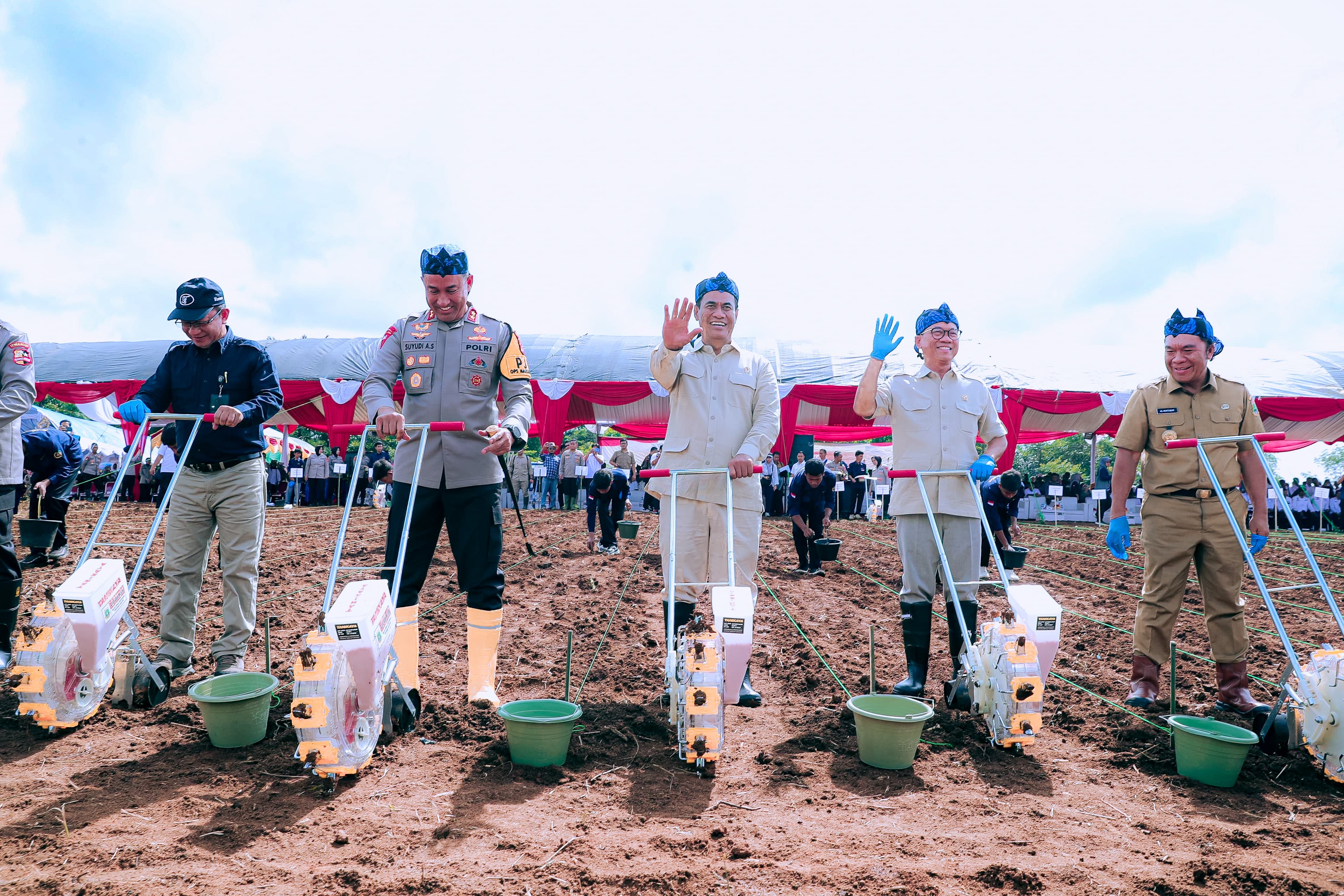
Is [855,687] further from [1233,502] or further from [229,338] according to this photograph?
[229,338]

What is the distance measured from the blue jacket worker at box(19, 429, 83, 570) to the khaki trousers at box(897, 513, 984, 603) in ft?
26.9

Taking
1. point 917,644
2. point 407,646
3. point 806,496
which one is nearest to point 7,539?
point 407,646

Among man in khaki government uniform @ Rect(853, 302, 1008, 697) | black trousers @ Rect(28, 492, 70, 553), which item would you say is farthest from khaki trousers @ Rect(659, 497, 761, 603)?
black trousers @ Rect(28, 492, 70, 553)

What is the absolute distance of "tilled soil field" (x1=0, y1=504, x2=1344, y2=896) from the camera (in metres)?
2.30

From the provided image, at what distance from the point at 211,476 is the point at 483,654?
1.76m

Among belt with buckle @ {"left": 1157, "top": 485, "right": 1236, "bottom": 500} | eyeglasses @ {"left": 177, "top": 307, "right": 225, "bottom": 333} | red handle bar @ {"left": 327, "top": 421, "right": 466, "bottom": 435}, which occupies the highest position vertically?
eyeglasses @ {"left": 177, "top": 307, "right": 225, "bottom": 333}

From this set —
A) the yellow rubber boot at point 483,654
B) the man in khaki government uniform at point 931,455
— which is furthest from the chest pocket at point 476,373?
the man in khaki government uniform at point 931,455

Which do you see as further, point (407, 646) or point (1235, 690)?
point (1235, 690)

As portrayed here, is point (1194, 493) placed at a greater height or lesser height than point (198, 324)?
lesser

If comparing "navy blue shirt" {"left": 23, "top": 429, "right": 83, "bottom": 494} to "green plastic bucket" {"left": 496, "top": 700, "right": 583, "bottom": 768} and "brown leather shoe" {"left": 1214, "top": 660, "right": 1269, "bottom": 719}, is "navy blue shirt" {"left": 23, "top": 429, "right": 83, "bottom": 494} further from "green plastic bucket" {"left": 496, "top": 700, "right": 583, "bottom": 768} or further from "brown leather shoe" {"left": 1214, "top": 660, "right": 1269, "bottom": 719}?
"brown leather shoe" {"left": 1214, "top": 660, "right": 1269, "bottom": 719}

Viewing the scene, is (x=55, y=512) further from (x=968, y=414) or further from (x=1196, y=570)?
(x=1196, y=570)

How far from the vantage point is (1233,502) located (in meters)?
4.10

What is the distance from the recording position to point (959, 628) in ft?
13.4

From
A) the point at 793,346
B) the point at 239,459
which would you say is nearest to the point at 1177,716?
the point at 239,459
